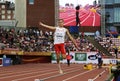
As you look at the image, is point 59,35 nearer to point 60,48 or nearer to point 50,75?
point 60,48

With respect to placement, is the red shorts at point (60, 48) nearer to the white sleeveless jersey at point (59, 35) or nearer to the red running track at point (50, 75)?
the white sleeveless jersey at point (59, 35)

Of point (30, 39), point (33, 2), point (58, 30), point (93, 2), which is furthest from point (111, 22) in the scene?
point (58, 30)

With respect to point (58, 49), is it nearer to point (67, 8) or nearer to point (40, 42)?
point (40, 42)

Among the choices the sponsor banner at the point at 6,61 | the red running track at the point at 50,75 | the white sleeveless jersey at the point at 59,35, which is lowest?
the sponsor banner at the point at 6,61

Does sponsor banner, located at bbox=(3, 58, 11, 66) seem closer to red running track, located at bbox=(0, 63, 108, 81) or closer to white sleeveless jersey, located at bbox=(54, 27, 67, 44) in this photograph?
red running track, located at bbox=(0, 63, 108, 81)

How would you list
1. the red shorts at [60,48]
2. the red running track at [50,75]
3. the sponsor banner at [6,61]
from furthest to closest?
the sponsor banner at [6,61] → the red running track at [50,75] → the red shorts at [60,48]

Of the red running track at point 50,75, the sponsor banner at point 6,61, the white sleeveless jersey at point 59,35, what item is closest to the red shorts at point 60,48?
the white sleeveless jersey at point 59,35

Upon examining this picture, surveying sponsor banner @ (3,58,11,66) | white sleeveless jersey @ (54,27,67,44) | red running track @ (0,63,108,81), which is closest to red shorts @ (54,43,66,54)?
white sleeveless jersey @ (54,27,67,44)

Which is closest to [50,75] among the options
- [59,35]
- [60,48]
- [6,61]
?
[60,48]

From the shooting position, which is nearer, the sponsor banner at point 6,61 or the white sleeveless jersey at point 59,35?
the white sleeveless jersey at point 59,35

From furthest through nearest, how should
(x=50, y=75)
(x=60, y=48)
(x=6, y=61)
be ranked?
(x=6, y=61) < (x=50, y=75) < (x=60, y=48)

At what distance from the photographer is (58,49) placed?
14.1 meters

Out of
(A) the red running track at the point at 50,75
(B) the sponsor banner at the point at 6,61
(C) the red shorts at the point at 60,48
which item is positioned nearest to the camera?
(C) the red shorts at the point at 60,48

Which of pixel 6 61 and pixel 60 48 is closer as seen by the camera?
pixel 60 48
